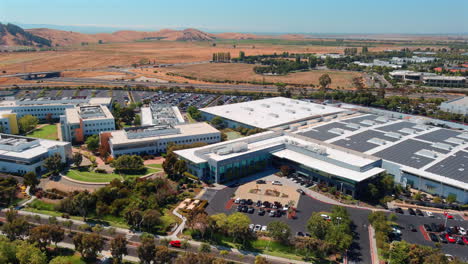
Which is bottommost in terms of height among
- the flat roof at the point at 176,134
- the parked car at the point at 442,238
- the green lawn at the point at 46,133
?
the parked car at the point at 442,238

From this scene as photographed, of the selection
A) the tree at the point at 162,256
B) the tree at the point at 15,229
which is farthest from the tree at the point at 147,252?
the tree at the point at 15,229

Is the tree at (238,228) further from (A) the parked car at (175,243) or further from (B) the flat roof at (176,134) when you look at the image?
(B) the flat roof at (176,134)

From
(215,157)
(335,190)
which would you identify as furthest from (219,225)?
(335,190)

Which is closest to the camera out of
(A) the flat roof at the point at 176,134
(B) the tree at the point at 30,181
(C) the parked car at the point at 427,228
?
(C) the parked car at the point at 427,228

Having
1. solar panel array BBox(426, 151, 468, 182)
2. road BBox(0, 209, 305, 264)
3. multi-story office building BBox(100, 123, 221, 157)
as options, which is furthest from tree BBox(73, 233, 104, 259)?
solar panel array BBox(426, 151, 468, 182)

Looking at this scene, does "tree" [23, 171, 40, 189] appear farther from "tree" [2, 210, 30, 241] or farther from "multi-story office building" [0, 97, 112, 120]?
"multi-story office building" [0, 97, 112, 120]

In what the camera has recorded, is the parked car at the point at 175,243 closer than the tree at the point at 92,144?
Yes
